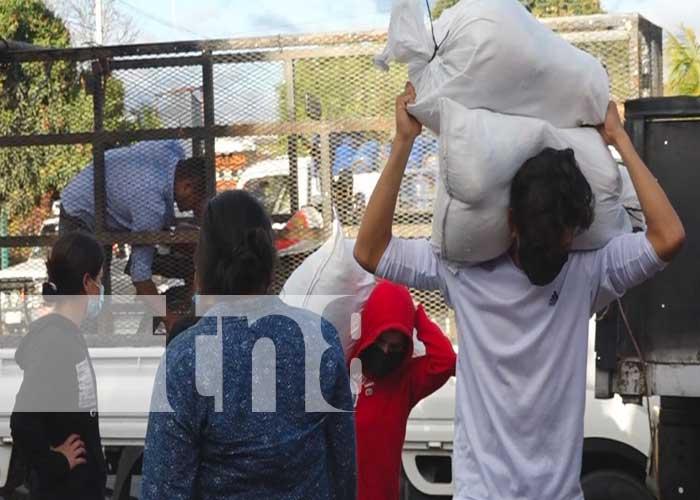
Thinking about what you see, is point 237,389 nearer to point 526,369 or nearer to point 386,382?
point 526,369

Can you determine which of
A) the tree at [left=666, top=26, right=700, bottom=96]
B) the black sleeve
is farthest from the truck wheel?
the tree at [left=666, top=26, right=700, bottom=96]

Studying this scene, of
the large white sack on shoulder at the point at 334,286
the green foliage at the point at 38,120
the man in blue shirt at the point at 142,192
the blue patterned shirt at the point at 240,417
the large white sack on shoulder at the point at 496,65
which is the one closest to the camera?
the blue patterned shirt at the point at 240,417

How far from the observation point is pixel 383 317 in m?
3.65

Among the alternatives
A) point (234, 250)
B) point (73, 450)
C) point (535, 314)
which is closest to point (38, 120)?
point (73, 450)

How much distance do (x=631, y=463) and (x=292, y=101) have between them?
2.40 meters

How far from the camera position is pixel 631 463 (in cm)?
527

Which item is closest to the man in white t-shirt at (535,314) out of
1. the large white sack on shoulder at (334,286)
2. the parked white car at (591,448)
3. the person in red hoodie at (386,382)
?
the large white sack on shoulder at (334,286)

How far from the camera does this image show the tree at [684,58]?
51.3ft

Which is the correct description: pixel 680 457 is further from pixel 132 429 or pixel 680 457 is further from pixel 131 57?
pixel 131 57

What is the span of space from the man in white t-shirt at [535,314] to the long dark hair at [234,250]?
0.38m

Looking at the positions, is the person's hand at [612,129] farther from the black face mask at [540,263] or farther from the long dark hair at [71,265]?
the long dark hair at [71,265]

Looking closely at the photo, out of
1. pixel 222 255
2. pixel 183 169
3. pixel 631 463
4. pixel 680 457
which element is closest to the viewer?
pixel 222 255

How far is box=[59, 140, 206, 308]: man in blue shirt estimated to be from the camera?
239 inches

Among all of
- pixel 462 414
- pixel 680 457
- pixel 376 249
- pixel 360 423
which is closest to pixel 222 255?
pixel 376 249
